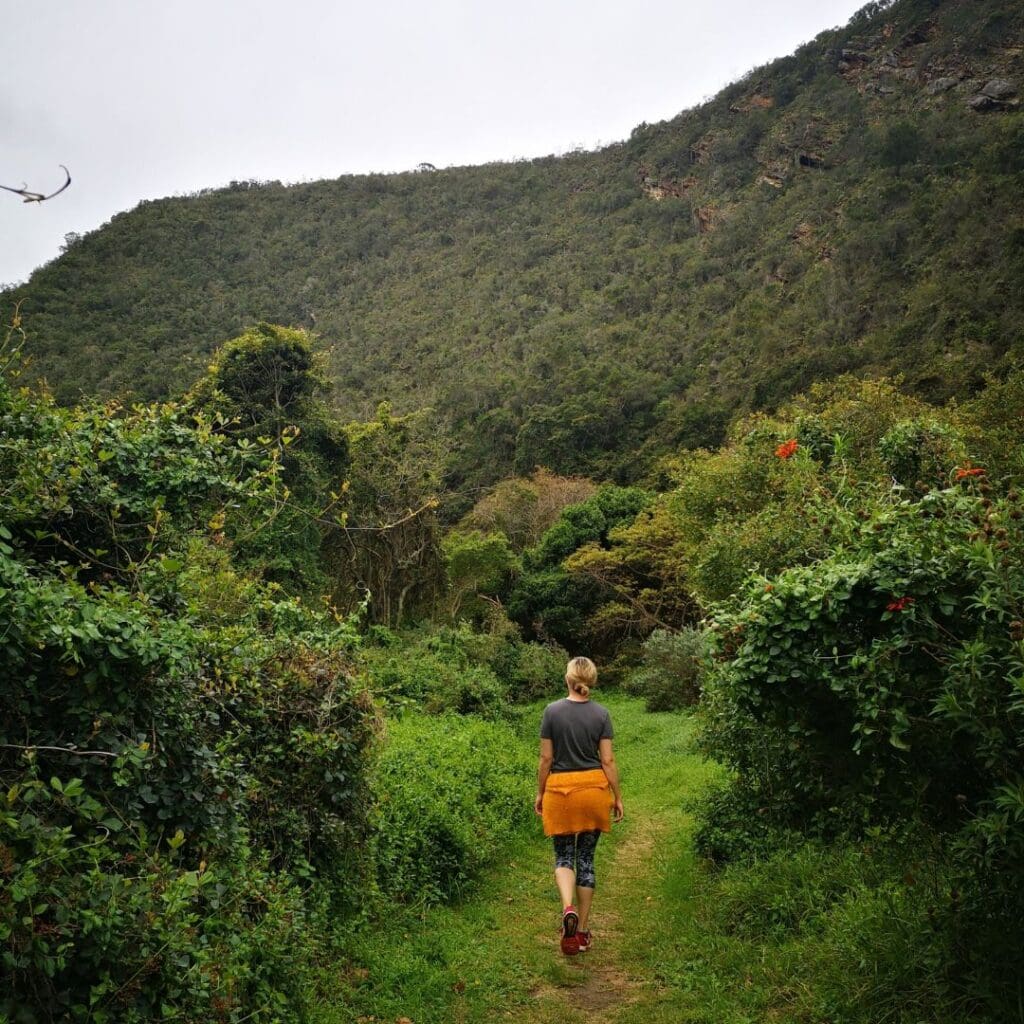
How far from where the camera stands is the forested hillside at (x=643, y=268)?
43156mm

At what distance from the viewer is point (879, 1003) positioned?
3928 millimetres

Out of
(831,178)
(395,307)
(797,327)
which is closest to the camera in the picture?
(797,327)

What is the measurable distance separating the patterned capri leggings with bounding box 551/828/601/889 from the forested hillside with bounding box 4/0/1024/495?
31940 millimetres

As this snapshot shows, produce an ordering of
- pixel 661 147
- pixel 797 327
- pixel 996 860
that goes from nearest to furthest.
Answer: pixel 996 860 < pixel 797 327 < pixel 661 147

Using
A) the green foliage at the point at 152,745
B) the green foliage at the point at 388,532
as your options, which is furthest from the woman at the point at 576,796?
the green foliage at the point at 388,532

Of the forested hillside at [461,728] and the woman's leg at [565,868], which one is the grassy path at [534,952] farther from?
the woman's leg at [565,868]

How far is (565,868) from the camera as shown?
218 inches

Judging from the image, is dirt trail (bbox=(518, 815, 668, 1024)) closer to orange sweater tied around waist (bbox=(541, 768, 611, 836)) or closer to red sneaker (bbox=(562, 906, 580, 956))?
red sneaker (bbox=(562, 906, 580, 956))

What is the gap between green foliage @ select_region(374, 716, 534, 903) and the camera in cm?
678

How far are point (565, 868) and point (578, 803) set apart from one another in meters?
0.47

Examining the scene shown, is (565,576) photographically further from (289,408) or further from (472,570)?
(289,408)

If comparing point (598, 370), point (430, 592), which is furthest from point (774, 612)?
point (598, 370)

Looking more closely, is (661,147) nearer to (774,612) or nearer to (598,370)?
(598,370)

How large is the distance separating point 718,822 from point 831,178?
71.3 metres
